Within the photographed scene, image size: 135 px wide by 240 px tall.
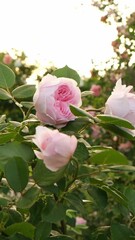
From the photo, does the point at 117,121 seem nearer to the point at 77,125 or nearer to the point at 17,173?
the point at 77,125

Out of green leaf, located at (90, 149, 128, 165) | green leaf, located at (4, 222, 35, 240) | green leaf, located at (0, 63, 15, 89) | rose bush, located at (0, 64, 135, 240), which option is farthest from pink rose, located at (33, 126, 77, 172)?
green leaf, located at (0, 63, 15, 89)

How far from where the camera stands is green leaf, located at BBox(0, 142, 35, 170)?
3.34 feet

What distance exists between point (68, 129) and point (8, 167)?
14 cm

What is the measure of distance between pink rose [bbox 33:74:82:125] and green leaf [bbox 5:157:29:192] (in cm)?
11

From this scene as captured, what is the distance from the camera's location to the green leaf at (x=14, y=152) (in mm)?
1017

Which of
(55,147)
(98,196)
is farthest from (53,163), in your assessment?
(98,196)

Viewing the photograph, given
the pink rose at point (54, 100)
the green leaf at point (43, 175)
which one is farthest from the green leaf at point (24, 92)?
the green leaf at point (43, 175)

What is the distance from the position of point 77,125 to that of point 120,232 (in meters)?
0.25

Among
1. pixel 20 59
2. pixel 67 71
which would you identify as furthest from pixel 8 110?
pixel 67 71

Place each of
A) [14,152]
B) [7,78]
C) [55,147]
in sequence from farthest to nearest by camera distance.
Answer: [7,78] < [14,152] < [55,147]

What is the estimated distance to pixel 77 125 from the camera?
3.52ft

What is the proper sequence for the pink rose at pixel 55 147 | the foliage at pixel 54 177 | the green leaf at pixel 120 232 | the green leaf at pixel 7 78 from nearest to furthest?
1. the pink rose at pixel 55 147
2. the foliage at pixel 54 177
3. the green leaf at pixel 120 232
4. the green leaf at pixel 7 78

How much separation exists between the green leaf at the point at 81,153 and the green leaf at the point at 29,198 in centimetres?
11

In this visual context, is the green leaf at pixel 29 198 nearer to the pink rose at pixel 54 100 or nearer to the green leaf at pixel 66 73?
the pink rose at pixel 54 100
